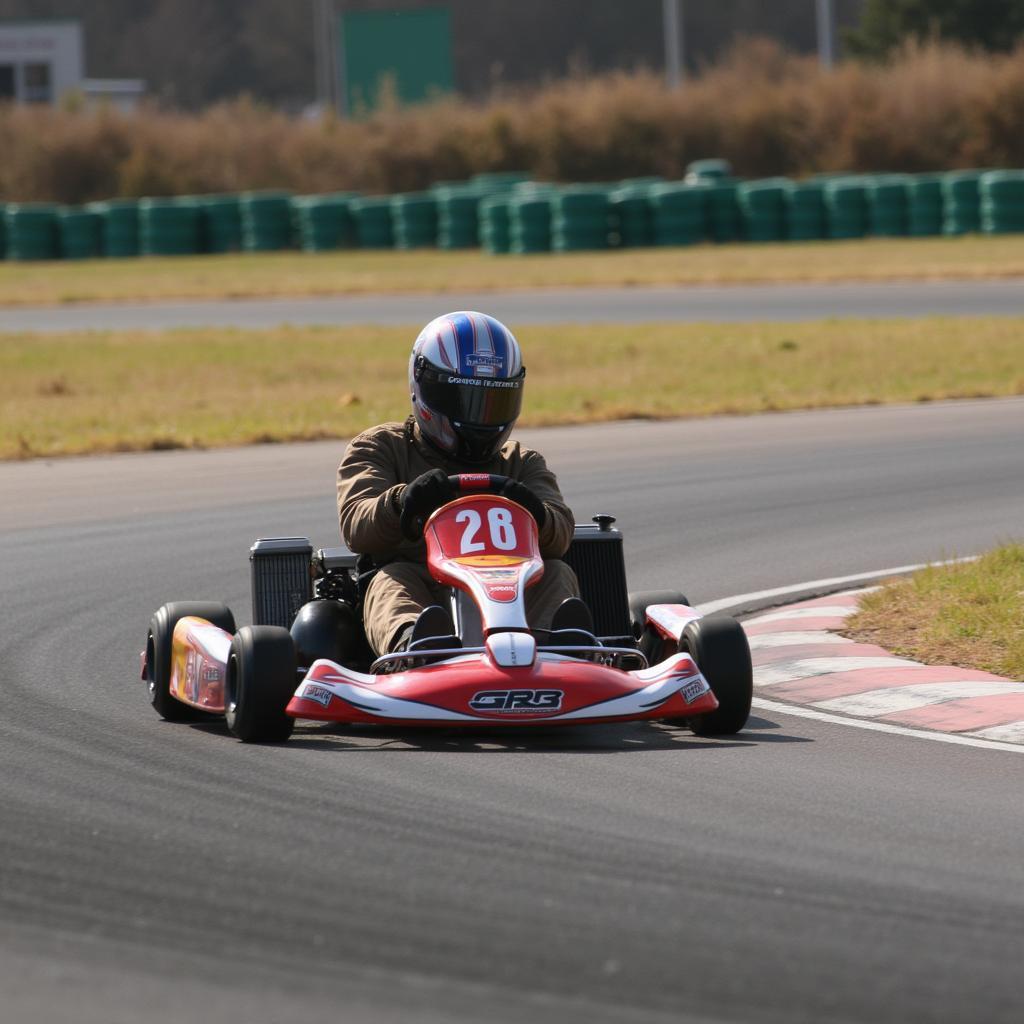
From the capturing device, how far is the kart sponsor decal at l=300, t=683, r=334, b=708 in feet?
18.9

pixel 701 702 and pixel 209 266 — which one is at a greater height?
pixel 209 266

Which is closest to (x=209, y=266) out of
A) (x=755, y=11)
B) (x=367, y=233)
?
(x=367, y=233)

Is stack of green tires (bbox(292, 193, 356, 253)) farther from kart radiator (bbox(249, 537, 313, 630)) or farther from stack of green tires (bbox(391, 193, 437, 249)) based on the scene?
kart radiator (bbox(249, 537, 313, 630))

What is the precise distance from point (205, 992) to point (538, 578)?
278 cm

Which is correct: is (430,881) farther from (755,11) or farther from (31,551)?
(755,11)

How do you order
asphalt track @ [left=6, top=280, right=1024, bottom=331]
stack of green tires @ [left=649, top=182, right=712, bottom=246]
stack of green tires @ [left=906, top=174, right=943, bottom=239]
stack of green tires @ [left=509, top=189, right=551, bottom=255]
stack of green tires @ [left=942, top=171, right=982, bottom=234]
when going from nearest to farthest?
asphalt track @ [left=6, top=280, right=1024, bottom=331], stack of green tires @ [left=942, top=171, right=982, bottom=234], stack of green tires @ [left=906, top=174, right=943, bottom=239], stack of green tires @ [left=649, top=182, right=712, bottom=246], stack of green tires @ [left=509, top=189, right=551, bottom=255]

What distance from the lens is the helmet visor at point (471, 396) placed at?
21.8 feet

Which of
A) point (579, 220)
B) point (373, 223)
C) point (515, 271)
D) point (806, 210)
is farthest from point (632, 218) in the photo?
point (373, 223)

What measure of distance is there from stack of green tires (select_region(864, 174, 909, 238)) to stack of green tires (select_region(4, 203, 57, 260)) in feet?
47.5

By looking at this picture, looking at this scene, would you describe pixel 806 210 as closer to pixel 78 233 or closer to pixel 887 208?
pixel 887 208

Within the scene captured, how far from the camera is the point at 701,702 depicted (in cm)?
Answer: 589

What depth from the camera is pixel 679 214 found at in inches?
1373

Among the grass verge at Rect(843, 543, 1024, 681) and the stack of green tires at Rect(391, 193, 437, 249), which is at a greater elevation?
the stack of green tires at Rect(391, 193, 437, 249)

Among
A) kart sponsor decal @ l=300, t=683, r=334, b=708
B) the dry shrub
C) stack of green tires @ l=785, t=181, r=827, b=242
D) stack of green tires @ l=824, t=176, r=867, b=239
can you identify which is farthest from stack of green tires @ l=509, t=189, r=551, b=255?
kart sponsor decal @ l=300, t=683, r=334, b=708
